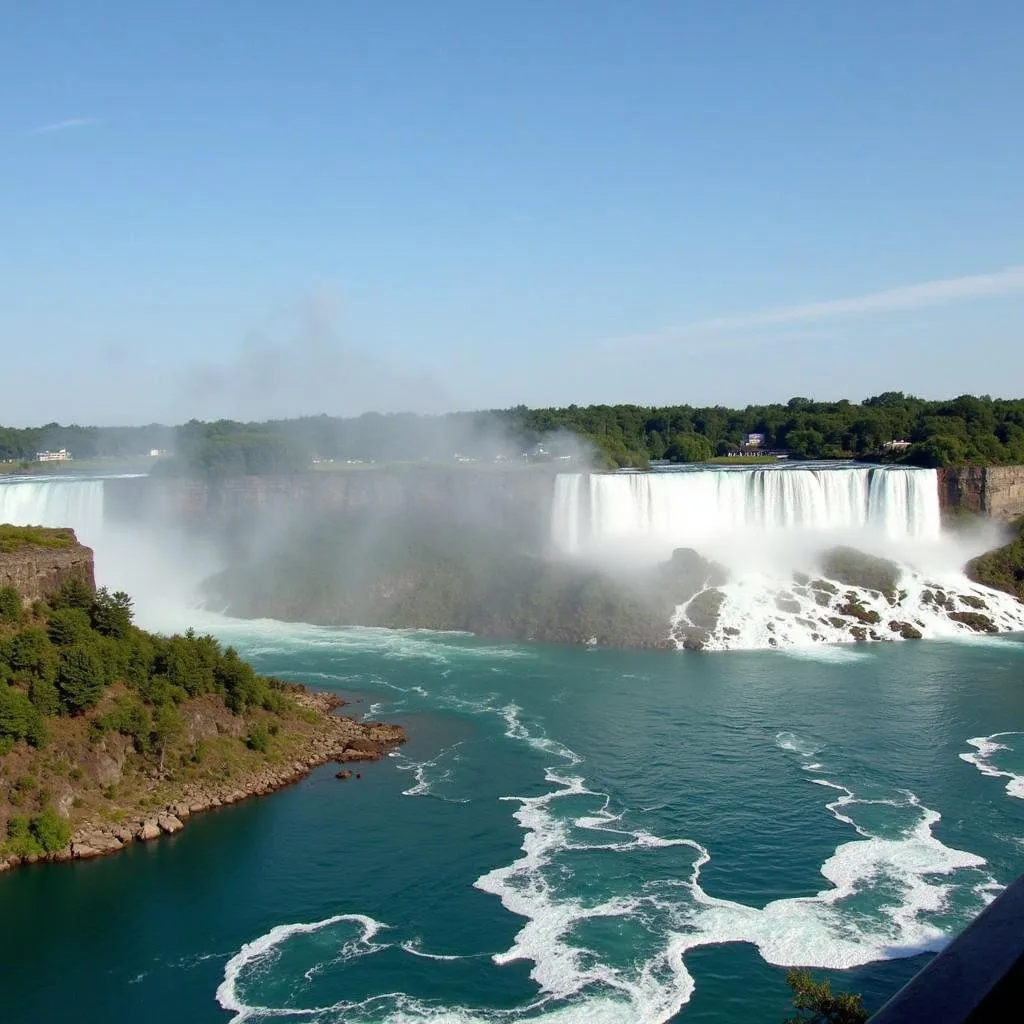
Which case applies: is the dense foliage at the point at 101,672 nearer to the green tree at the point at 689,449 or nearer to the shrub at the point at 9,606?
the shrub at the point at 9,606

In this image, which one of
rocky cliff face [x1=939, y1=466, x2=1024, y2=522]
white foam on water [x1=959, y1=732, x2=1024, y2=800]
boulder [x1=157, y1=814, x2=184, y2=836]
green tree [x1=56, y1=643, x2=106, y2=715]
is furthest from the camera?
rocky cliff face [x1=939, y1=466, x2=1024, y2=522]

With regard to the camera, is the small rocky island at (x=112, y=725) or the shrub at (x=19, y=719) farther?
the shrub at (x=19, y=719)

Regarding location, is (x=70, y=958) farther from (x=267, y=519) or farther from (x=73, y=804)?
(x=267, y=519)

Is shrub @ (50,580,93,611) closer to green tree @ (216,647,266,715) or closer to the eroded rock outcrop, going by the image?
the eroded rock outcrop

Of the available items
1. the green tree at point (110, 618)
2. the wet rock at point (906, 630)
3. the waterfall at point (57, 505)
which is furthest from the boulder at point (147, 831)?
the waterfall at point (57, 505)

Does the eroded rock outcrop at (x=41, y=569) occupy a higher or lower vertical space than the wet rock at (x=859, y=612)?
higher

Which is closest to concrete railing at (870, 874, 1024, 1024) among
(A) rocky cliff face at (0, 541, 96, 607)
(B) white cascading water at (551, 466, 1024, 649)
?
(A) rocky cliff face at (0, 541, 96, 607)
